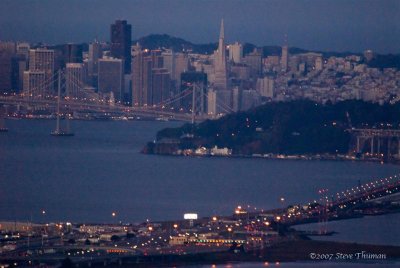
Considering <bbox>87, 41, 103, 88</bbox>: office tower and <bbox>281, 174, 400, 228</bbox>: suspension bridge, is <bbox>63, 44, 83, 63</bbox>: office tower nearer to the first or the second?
<bbox>87, 41, 103, 88</bbox>: office tower

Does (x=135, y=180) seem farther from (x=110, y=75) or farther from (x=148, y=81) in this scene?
(x=110, y=75)

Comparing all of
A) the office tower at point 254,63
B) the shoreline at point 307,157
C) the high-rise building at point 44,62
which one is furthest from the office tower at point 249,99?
the shoreline at point 307,157

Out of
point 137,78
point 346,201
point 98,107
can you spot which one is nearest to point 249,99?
point 137,78

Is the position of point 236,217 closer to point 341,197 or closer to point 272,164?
point 341,197

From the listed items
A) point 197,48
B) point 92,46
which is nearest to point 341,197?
point 92,46

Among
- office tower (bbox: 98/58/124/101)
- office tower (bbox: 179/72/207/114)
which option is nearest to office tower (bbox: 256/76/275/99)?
office tower (bbox: 179/72/207/114)

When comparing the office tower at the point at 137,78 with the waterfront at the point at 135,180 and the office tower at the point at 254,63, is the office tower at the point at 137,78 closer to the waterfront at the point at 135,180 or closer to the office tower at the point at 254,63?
the office tower at the point at 254,63
